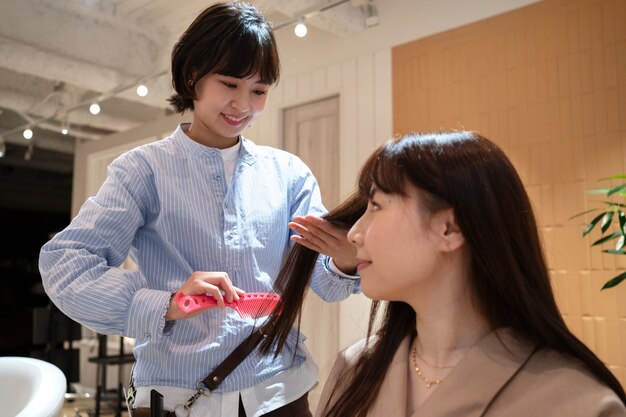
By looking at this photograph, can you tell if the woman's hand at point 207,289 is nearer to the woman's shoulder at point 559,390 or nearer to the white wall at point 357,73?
the woman's shoulder at point 559,390

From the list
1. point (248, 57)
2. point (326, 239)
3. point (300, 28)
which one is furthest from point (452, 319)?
point (300, 28)

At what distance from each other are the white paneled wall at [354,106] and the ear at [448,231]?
303 cm

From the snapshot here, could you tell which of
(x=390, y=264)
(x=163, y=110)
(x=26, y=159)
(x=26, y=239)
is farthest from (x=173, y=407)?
(x=163, y=110)

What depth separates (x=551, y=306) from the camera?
1.03 m

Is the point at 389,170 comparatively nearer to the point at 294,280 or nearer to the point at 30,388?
the point at 294,280

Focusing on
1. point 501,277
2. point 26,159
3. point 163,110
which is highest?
point 163,110

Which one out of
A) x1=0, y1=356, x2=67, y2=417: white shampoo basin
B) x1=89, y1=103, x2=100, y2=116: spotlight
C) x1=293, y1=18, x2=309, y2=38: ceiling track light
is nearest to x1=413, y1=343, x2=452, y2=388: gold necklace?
x1=0, y1=356, x2=67, y2=417: white shampoo basin

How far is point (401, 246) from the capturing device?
1.05 m

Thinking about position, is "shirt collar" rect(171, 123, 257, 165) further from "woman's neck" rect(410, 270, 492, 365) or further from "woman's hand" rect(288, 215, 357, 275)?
"woman's neck" rect(410, 270, 492, 365)

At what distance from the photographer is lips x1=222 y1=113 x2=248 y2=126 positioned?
1340mm

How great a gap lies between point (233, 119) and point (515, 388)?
0.78 meters

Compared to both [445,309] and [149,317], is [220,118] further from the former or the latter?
[445,309]

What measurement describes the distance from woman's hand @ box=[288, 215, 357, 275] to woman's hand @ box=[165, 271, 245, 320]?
190mm

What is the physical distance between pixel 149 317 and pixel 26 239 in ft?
8.43
